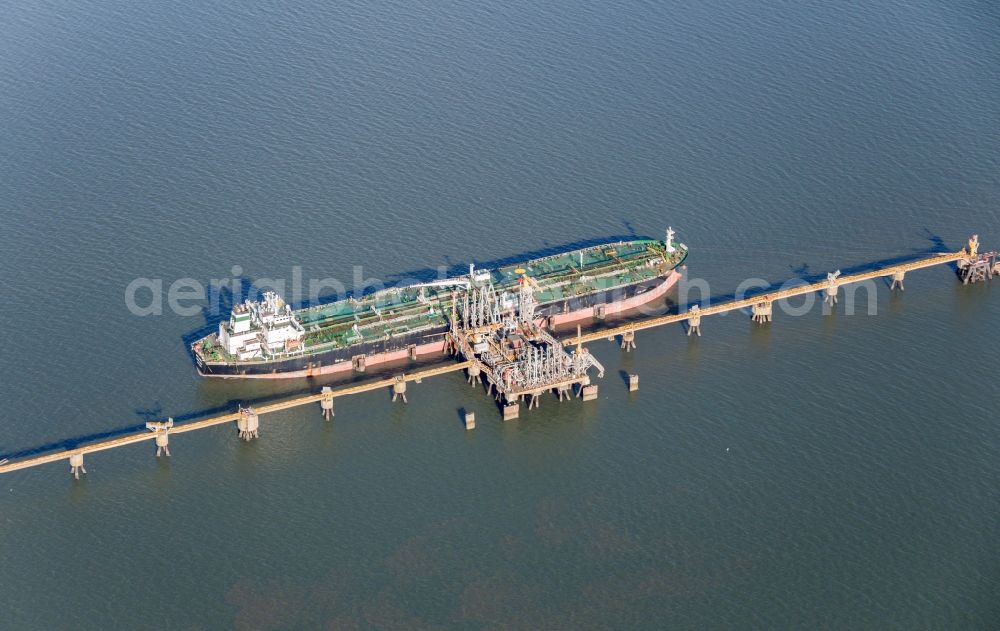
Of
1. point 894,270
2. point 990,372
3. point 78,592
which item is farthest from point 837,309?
point 78,592

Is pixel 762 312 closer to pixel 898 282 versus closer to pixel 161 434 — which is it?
pixel 898 282

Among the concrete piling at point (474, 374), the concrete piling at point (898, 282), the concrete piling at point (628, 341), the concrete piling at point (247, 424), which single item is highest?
the concrete piling at point (898, 282)

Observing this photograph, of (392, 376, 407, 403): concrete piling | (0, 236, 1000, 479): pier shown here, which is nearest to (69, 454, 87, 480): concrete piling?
(0, 236, 1000, 479): pier

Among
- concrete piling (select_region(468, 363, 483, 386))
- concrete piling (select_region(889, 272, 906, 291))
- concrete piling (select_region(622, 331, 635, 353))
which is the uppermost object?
concrete piling (select_region(889, 272, 906, 291))

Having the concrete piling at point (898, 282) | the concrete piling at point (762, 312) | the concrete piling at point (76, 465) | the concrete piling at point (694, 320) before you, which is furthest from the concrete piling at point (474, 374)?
the concrete piling at point (898, 282)

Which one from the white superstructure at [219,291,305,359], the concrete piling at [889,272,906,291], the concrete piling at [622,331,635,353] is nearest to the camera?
the white superstructure at [219,291,305,359]

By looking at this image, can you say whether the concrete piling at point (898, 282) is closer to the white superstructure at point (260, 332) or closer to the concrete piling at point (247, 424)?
the white superstructure at point (260, 332)

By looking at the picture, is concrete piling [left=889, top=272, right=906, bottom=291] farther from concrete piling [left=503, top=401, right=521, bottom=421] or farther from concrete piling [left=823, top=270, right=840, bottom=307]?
concrete piling [left=503, top=401, right=521, bottom=421]

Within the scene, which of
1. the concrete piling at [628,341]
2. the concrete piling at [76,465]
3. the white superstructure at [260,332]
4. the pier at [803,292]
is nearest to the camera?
the concrete piling at [76,465]
